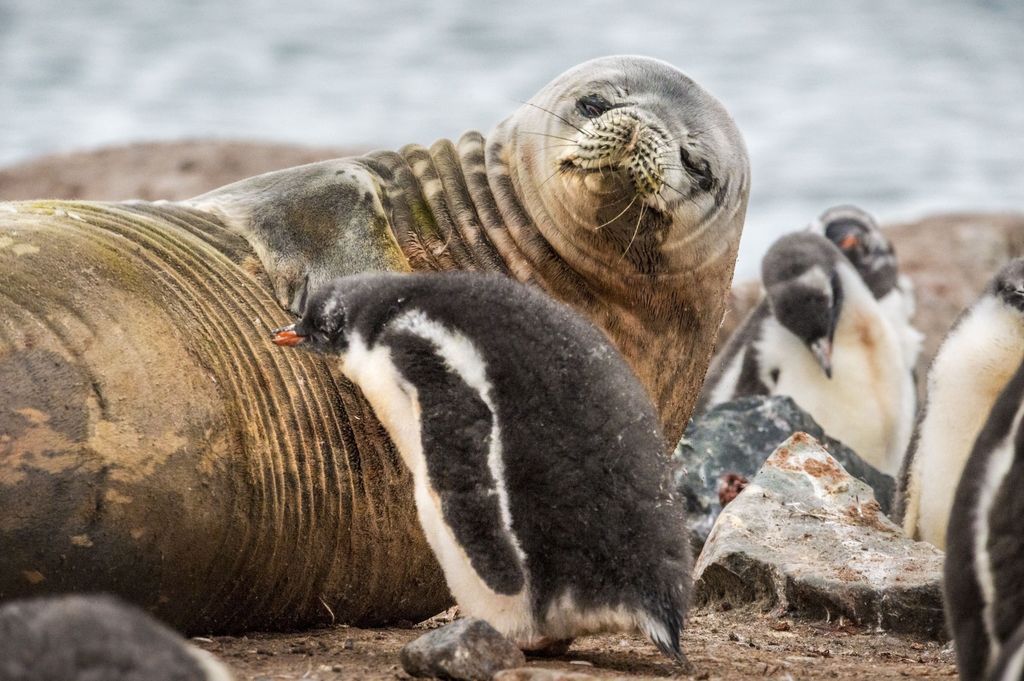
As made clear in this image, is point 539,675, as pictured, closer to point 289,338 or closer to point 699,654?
point 699,654

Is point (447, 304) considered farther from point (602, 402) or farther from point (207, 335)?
point (207, 335)

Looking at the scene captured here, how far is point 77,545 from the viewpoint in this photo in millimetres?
3877

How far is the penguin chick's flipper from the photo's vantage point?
3.68 metres

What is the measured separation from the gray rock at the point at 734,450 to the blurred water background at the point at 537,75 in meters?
12.9

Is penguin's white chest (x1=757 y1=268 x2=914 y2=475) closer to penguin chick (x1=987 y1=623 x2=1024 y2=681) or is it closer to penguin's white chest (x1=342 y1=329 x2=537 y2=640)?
penguin's white chest (x1=342 y1=329 x2=537 y2=640)

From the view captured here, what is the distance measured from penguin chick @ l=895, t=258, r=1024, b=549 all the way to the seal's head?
137 cm

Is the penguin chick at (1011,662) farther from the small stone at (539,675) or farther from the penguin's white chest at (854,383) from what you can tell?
the penguin's white chest at (854,383)

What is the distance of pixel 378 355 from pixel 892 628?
6.23 ft

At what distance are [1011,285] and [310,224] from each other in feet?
9.59

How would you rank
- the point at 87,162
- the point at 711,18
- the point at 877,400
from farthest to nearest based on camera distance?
the point at 711,18 → the point at 87,162 → the point at 877,400

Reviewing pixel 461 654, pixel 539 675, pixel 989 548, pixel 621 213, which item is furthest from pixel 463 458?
pixel 621 213

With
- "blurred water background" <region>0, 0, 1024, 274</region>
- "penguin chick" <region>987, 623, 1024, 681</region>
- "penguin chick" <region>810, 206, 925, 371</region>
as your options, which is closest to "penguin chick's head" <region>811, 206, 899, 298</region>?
"penguin chick" <region>810, 206, 925, 371</region>

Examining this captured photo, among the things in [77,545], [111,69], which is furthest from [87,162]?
[111,69]

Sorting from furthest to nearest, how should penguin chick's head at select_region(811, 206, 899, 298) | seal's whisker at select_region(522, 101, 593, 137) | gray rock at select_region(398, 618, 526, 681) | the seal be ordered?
penguin chick's head at select_region(811, 206, 899, 298)
seal's whisker at select_region(522, 101, 593, 137)
the seal
gray rock at select_region(398, 618, 526, 681)
